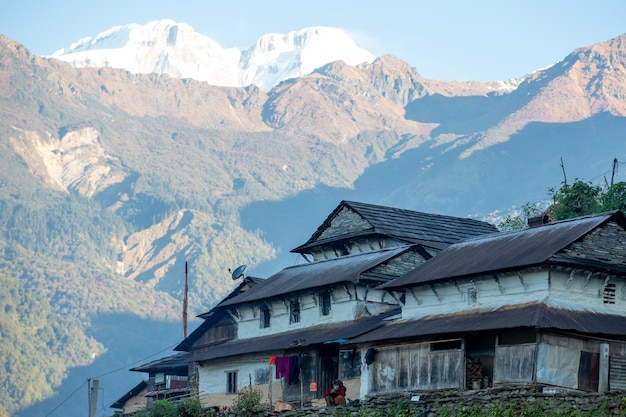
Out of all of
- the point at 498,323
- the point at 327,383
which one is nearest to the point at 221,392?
the point at 327,383

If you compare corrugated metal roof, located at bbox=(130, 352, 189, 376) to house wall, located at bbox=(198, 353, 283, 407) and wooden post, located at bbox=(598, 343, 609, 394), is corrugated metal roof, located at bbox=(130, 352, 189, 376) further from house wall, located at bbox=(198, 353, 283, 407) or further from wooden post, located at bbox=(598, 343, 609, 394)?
wooden post, located at bbox=(598, 343, 609, 394)

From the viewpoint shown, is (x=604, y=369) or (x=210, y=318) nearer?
(x=604, y=369)

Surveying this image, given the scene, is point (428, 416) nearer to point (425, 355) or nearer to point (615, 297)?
point (425, 355)

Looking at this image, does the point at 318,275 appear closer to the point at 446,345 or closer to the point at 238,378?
the point at 238,378

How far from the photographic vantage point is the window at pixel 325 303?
71000 mm

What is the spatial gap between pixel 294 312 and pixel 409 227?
36.6 ft

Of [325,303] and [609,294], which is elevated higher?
[325,303]

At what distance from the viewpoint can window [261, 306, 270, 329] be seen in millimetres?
76312

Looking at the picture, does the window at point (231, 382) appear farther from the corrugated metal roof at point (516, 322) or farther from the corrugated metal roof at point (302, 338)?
the corrugated metal roof at point (516, 322)

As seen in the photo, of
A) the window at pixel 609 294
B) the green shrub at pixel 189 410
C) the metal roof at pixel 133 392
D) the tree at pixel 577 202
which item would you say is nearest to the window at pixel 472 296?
the window at pixel 609 294

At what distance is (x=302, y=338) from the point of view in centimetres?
6869

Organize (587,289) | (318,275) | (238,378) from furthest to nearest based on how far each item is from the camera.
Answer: (318,275) → (238,378) → (587,289)

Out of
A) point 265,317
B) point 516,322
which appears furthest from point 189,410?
point 516,322

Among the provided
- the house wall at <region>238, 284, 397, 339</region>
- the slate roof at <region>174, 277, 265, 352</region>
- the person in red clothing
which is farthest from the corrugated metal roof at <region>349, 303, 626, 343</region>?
the slate roof at <region>174, 277, 265, 352</region>
